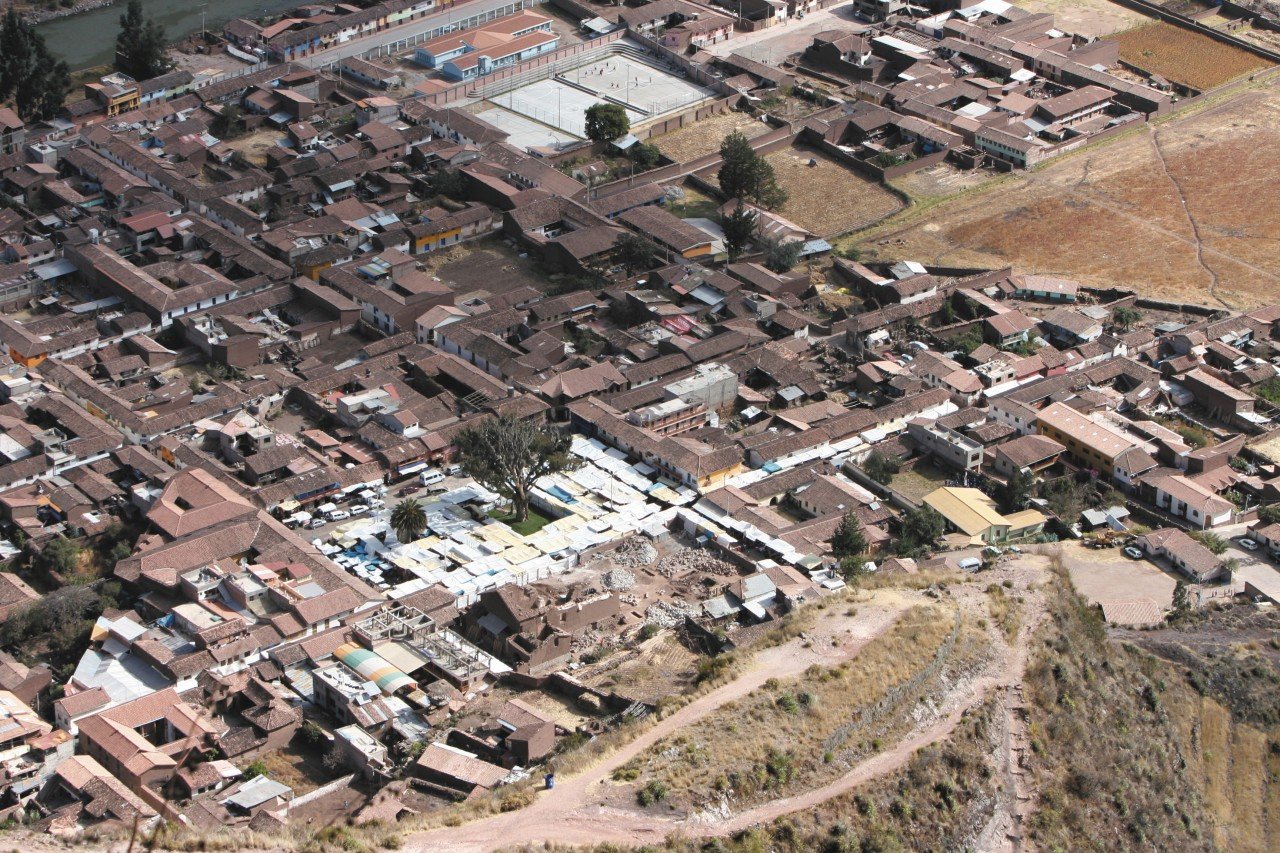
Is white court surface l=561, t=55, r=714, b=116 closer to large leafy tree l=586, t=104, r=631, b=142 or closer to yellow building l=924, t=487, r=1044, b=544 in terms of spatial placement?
large leafy tree l=586, t=104, r=631, b=142

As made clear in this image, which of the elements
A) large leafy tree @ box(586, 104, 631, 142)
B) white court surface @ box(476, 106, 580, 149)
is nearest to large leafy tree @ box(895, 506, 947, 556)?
large leafy tree @ box(586, 104, 631, 142)

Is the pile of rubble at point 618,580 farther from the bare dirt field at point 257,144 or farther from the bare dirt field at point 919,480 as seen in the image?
the bare dirt field at point 257,144

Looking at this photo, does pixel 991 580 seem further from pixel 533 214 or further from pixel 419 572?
pixel 533 214

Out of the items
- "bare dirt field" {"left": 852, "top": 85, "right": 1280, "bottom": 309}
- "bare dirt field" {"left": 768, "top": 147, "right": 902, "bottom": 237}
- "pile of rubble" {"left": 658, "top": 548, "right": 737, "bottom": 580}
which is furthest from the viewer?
"bare dirt field" {"left": 768, "top": 147, "right": 902, "bottom": 237}

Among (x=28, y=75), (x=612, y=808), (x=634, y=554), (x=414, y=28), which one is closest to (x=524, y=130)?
(x=414, y=28)

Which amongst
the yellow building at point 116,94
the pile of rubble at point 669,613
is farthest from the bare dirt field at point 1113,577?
the yellow building at point 116,94

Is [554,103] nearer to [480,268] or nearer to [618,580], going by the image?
[480,268]
